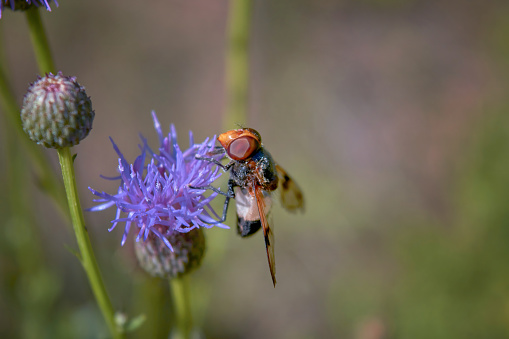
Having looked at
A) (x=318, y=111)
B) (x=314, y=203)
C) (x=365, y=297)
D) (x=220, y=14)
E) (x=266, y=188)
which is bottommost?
(x=365, y=297)

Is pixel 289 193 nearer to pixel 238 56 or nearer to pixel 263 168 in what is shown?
pixel 263 168

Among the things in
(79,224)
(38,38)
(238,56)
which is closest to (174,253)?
(79,224)

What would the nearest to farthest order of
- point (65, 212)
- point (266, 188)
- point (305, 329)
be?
1. point (266, 188)
2. point (65, 212)
3. point (305, 329)

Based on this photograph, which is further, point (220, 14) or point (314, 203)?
point (220, 14)

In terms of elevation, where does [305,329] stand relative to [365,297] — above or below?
below

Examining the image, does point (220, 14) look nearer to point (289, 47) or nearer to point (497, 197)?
point (289, 47)

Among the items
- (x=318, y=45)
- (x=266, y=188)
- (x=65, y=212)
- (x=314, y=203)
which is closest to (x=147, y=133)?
(x=314, y=203)

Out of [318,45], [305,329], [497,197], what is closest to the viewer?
[497,197]
